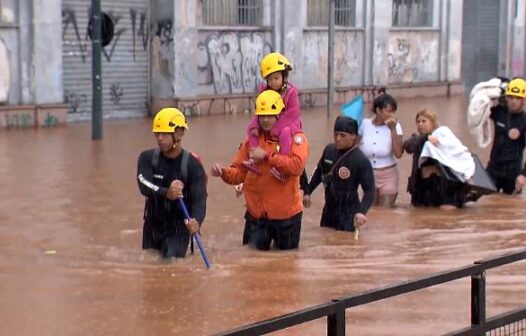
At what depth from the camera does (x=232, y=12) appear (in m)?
25.7

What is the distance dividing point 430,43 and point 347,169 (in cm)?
2316

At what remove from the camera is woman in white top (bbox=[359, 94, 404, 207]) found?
37.0 ft

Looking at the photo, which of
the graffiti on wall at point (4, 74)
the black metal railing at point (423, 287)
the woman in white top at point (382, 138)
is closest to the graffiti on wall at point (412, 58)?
the graffiti on wall at point (4, 74)

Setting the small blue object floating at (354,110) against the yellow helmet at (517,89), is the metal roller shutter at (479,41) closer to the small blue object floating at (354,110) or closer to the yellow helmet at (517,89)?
the yellow helmet at (517,89)

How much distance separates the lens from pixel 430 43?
32.2 metres

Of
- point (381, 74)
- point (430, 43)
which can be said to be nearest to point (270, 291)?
point (381, 74)

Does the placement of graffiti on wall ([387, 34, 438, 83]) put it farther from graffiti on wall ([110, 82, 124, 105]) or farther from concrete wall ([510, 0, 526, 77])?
graffiti on wall ([110, 82, 124, 105])

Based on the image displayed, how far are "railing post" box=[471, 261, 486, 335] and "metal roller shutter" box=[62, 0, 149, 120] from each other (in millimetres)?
17907

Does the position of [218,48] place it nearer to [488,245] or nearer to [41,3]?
[41,3]

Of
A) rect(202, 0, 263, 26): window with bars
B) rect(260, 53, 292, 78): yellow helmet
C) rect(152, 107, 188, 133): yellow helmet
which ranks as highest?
rect(202, 0, 263, 26): window with bars

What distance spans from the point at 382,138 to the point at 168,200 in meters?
3.61

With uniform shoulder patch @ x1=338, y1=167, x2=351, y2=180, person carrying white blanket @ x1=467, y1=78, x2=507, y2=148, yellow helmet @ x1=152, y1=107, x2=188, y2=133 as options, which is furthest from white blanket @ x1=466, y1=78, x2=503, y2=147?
yellow helmet @ x1=152, y1=107, x2=188, y2=133

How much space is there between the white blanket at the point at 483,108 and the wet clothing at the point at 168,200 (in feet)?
17.0

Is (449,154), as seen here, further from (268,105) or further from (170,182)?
(170,182)
